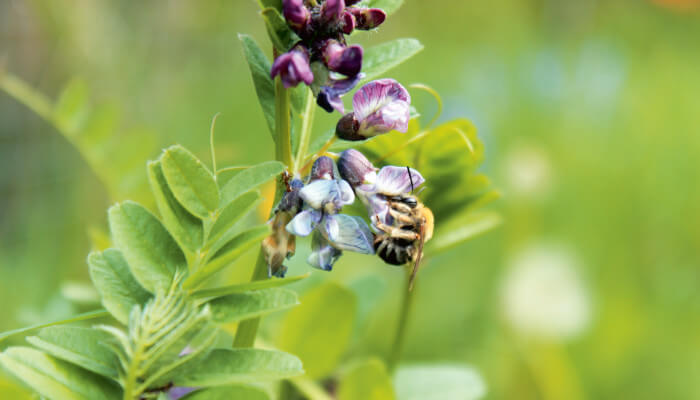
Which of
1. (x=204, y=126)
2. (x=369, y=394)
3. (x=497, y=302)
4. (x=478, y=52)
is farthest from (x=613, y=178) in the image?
(x=369, y=394)

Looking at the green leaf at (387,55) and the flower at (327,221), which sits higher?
the green leaf at (387,55)

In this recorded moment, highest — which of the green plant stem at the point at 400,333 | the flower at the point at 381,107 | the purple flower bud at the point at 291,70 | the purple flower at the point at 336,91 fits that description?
the purple flower bud at the point at 291,70

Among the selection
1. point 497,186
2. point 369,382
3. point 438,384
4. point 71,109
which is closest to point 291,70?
point 369,382

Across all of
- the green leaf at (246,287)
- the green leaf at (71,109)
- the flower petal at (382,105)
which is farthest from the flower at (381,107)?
the green leaf at (71,109)

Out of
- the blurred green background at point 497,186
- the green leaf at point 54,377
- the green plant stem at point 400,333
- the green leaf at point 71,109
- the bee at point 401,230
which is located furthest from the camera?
the blurred green background at point 497,186

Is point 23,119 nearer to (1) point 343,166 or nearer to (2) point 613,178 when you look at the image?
(1) point 343,166

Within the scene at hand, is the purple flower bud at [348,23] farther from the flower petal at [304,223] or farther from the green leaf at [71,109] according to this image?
the green leaf at [71,109]
